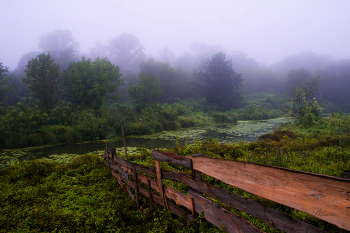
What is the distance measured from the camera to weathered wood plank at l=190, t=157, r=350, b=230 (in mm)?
1018

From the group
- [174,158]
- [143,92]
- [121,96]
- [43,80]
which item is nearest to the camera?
[174,158]

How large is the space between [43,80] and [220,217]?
70.1 ft

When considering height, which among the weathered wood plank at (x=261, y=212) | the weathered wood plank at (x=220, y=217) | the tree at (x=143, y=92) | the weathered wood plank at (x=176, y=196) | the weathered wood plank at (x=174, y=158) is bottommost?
the weathered wood plank at (x=176, y=196)

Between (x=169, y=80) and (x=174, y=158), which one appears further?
(x=169, y=80)

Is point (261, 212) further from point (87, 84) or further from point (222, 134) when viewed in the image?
point (87, 84)

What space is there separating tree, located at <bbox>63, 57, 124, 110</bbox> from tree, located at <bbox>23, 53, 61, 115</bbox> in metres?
1.47

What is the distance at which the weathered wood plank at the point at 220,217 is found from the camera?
1.67 meters

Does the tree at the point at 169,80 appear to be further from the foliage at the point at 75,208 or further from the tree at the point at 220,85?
the foliage at the point at 75,208

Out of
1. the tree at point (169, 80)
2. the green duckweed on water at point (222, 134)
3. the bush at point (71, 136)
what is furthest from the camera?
the tree at point (169, 80)

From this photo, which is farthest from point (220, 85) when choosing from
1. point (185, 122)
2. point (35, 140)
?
point (35, 140)

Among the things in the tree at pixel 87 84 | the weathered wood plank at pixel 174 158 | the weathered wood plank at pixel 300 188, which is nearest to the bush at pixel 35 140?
the tree at pixel 87 84

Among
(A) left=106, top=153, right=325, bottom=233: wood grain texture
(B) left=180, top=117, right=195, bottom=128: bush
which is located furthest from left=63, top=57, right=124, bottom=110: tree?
(A) left=106, top=153, right=325, bottom=233: wood grain texture

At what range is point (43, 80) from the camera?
18.5m

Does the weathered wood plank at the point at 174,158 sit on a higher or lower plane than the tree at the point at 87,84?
lower
